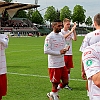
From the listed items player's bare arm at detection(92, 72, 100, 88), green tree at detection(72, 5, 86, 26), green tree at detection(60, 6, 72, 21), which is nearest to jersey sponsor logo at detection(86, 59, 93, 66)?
player's bare arm at detection(92, 72, 100, 88)

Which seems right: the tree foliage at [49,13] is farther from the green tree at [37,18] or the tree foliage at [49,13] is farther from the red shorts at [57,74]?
the red shorts at [57,74]

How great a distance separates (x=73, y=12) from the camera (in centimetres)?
10306

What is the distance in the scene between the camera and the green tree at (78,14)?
101m

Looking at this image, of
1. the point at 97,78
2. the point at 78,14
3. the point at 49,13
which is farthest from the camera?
the point at 49,13

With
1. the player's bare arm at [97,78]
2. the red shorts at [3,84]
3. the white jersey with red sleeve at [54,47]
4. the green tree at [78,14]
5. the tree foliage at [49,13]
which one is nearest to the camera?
the player's bare arm at [97,78]

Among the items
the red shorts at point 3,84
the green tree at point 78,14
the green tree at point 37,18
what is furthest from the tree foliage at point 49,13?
the red shorts at point 3,84

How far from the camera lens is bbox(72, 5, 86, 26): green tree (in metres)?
101

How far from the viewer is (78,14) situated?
10106 centimetres

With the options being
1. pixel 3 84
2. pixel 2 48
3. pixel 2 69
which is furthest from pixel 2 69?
pixel 2 48

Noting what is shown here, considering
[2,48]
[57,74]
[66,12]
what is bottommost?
[57,74]

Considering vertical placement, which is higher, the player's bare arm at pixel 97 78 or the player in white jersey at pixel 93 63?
the player in white jersey at pixel 93 63

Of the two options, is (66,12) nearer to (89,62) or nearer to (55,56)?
(55,56)

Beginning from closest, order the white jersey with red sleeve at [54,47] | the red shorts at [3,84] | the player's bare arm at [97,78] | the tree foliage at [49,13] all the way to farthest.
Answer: the player's bare arm at [97,78]
the red shorts at [3,84]
the white jersey with red sleeve at [54,47]
the tree foliage at [49,13]

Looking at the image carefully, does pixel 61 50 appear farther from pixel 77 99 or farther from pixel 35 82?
pixel 35 82
